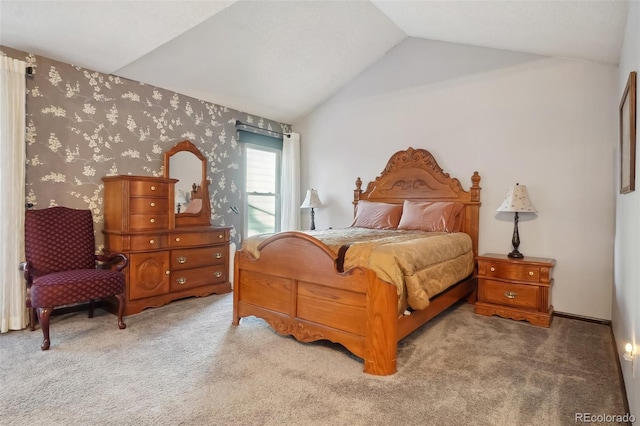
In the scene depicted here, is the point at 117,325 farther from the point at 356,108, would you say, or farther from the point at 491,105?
the point at 491,105

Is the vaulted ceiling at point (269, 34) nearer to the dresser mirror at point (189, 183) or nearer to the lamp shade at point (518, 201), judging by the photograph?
the dresser mirror at point (189, 183)

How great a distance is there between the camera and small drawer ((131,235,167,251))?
11.1 feet

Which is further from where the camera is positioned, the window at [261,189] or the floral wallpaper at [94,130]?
the window at [261,189]

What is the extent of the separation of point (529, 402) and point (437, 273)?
1106 mm

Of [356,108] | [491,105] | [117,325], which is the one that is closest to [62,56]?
[117,325]

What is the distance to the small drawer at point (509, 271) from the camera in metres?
3.20

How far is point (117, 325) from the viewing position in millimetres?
3033

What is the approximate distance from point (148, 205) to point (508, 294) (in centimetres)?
350

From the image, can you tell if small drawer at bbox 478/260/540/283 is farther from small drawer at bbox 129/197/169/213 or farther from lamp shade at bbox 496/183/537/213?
small drawer at bbox 129/197/169/213

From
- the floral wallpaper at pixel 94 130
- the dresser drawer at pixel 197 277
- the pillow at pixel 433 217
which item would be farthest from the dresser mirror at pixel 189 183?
the pillow at pixel 433 217

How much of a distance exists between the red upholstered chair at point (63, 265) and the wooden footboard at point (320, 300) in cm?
107

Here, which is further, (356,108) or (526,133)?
(356,108)

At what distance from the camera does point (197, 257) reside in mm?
3912

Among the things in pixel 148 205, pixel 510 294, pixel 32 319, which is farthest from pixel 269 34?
pixel 510 294
